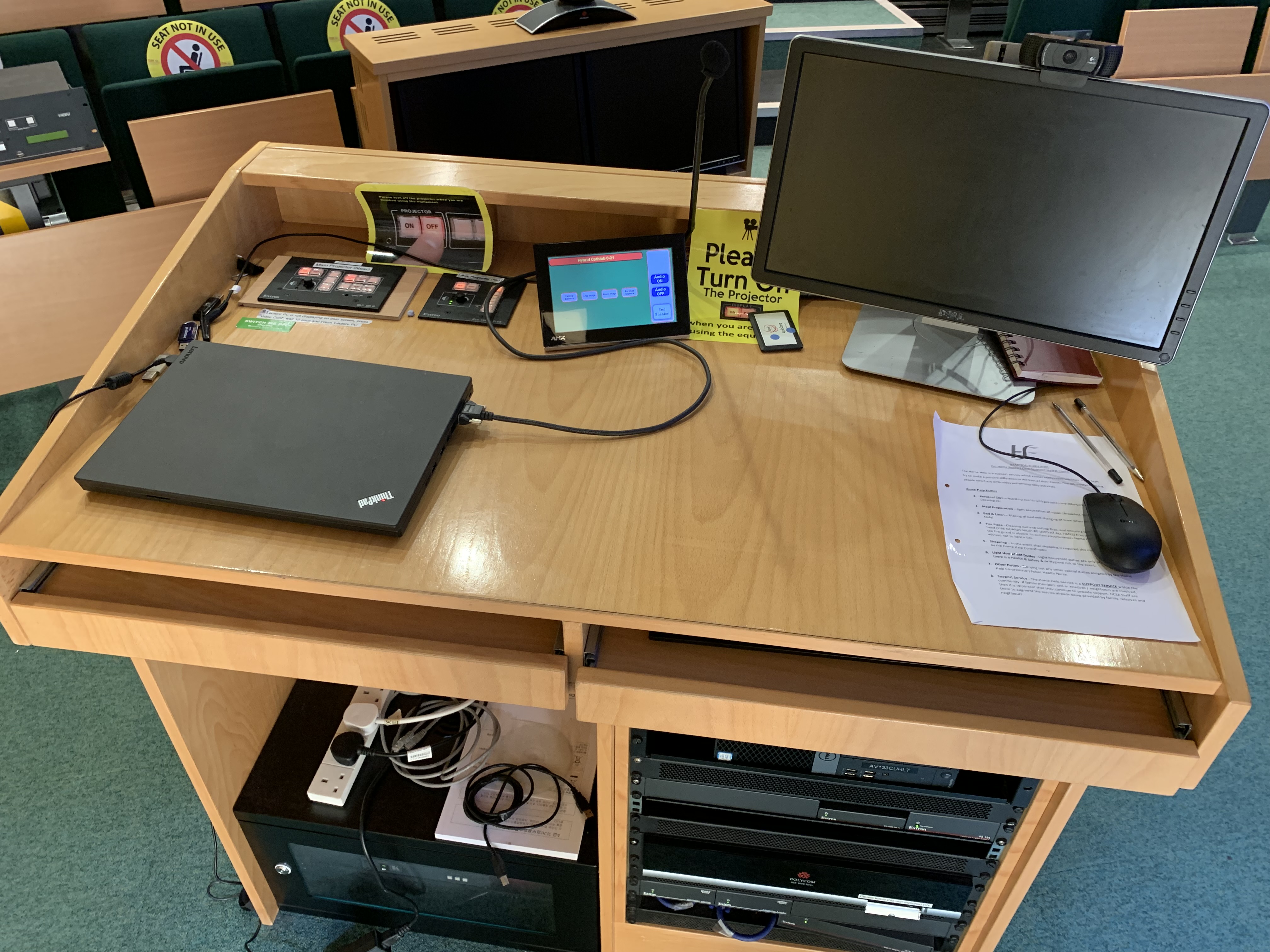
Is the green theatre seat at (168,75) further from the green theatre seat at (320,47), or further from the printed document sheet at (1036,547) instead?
the printed document sheet at (1036,547)

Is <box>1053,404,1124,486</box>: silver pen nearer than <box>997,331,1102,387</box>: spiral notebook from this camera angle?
Yes

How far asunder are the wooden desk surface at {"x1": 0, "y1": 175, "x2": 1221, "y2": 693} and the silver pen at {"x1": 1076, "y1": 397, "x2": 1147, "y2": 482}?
0.02 m

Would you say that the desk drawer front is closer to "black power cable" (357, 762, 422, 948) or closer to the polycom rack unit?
the polycom rack unit

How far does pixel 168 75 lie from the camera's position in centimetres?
255

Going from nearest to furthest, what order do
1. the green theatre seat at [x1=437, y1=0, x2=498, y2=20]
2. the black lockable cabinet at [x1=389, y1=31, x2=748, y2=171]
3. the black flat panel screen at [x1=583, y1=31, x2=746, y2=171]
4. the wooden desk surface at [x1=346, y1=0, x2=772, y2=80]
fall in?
the wooden desk surface at [x1=346, y1=0, x2=772, y2=80], the black lockable cabinet at [x1=389, y1=31, x2=748, y2=171], the black flat panel screen at [x1=583, y1=31, x2=746, y2=171], the green theatre seat at [x1=437, y1=0, x2=498, y2=20]

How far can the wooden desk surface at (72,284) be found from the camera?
6.51 feet

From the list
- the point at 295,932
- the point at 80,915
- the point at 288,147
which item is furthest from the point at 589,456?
the point at 80,915

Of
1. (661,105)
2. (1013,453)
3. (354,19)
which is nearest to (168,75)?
(354,19)

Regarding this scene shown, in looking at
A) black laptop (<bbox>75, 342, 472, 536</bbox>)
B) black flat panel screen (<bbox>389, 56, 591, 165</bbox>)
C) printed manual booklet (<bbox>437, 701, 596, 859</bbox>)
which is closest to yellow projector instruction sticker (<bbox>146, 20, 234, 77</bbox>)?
black flat panel screen (<bbox>389, 56, 591, 165</bbox>)

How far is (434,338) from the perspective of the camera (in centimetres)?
112

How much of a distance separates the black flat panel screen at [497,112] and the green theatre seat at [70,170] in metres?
1.24

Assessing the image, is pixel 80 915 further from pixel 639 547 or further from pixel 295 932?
pixel 639 547

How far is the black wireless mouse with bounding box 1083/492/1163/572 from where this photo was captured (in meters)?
0.82

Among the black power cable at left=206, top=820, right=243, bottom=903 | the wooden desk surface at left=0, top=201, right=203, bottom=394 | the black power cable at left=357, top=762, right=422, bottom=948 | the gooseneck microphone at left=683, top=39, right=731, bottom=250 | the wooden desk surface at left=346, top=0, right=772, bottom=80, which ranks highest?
the gooseneck microphone at left=683, top=39, right=731, bottom=250
